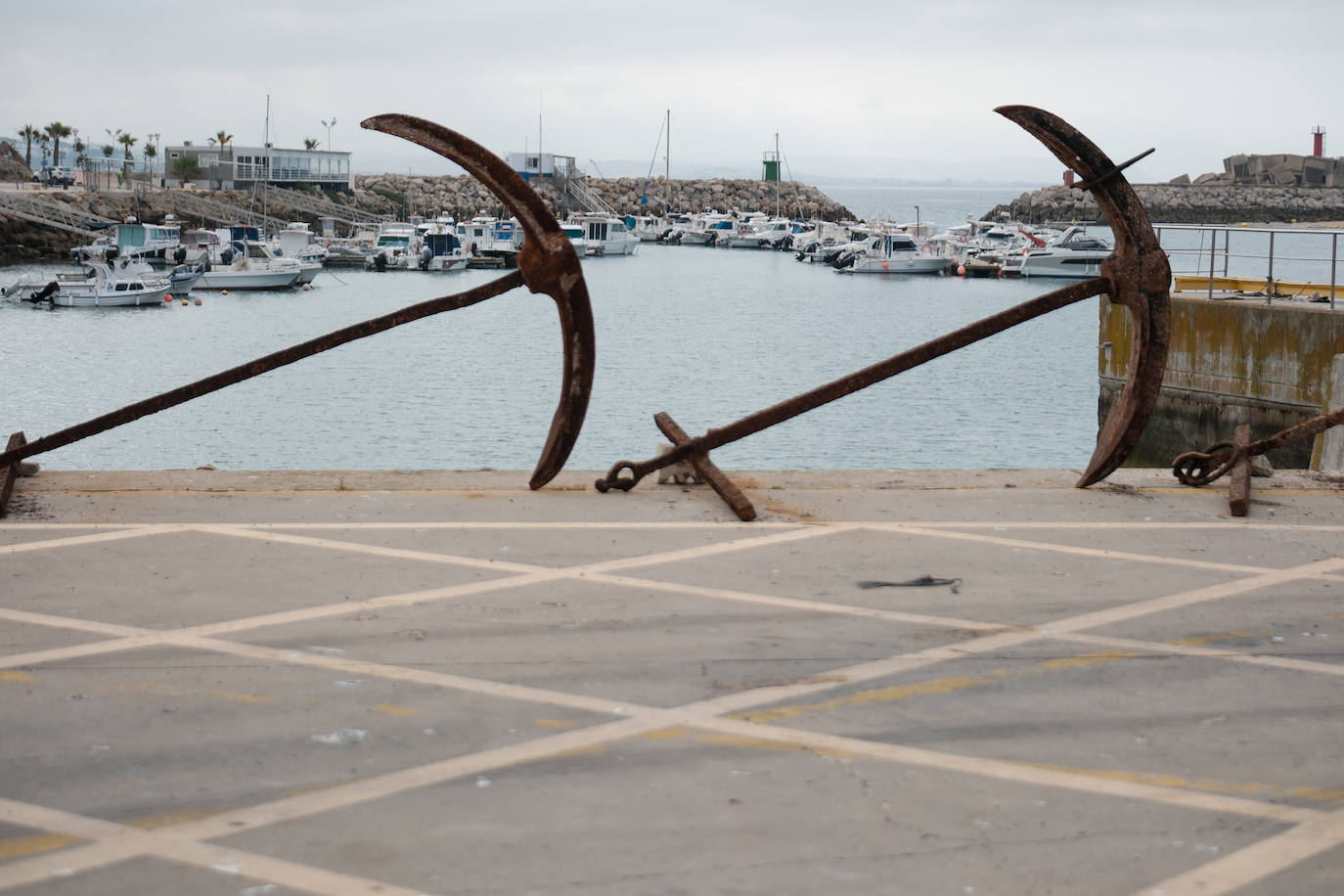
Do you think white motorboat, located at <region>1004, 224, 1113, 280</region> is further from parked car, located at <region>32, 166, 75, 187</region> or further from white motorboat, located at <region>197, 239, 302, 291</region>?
parked car, located at <region>32, 166, 75, 187</region>

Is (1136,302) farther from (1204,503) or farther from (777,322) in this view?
(777,322)

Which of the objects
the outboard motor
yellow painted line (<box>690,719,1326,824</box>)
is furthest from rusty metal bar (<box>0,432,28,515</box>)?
the outboard motor

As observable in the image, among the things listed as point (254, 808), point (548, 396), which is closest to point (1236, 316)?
point (254, 808)

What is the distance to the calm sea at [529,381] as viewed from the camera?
33.7 m

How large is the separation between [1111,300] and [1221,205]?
155m

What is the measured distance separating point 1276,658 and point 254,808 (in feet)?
11.7

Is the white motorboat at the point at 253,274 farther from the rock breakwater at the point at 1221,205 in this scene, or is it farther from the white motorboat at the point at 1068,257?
the rock breakwater at the point at 1221,205

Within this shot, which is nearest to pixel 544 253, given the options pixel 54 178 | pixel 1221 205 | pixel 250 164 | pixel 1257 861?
pixel 1257 861

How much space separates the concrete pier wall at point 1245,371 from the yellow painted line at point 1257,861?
14.5 meters

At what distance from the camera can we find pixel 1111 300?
709 cm

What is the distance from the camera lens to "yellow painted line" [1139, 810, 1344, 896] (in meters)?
3.36

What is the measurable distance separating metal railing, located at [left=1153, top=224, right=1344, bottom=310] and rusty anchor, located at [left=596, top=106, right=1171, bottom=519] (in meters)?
1.79

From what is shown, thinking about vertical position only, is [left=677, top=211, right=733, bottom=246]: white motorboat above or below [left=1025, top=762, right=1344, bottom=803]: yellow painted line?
above

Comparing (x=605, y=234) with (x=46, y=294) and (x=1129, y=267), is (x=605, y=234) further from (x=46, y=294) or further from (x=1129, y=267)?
(x=1129, y=267)
